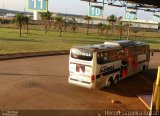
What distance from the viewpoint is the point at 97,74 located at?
18.9 metres

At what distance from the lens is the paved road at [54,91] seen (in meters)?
16.3

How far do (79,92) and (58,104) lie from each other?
3.25 meters

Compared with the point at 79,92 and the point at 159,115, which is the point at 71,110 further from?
the point at 159,115

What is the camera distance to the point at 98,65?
19.0 meters

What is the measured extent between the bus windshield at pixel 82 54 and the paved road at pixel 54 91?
2328mm

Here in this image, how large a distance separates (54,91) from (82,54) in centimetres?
312

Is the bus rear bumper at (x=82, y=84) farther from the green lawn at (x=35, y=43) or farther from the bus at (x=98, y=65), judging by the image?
the green lawn at (x=35, y=43)

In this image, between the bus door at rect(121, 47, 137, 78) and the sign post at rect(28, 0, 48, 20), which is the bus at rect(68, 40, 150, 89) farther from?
the sign post at rect(28, 0, 48, 20)

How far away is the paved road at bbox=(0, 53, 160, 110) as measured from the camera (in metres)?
16.3

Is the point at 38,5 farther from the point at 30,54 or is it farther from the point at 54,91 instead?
the point at 30,54

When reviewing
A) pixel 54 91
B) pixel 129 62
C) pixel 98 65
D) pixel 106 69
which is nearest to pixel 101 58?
pixel 98 65

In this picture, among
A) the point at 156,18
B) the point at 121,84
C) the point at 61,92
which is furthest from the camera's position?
the point at 156,18

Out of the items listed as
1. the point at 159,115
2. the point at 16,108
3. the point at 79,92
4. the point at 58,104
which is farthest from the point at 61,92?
the point at 159,115

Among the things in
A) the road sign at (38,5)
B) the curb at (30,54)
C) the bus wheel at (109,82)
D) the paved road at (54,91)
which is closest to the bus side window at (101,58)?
the bus wheel at (109,82)
